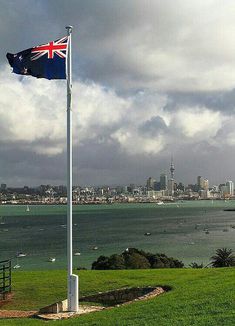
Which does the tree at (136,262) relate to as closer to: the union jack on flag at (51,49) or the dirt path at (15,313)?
the dirt path at (15,313)

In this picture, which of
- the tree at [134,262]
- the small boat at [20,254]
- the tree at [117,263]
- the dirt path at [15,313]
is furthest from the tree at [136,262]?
the small boat at [20,254]

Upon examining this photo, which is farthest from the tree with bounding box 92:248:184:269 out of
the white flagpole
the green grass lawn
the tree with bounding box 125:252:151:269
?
the white flagpole

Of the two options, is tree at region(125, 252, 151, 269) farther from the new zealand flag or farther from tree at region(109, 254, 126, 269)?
the new zealand flag

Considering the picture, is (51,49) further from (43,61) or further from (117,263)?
(117,263)

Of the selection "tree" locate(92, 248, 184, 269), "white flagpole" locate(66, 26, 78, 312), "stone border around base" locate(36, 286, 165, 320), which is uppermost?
"white flagpole" locate(66, 26, 78, 312)

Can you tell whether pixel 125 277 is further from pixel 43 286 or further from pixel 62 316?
pixel 62 316
